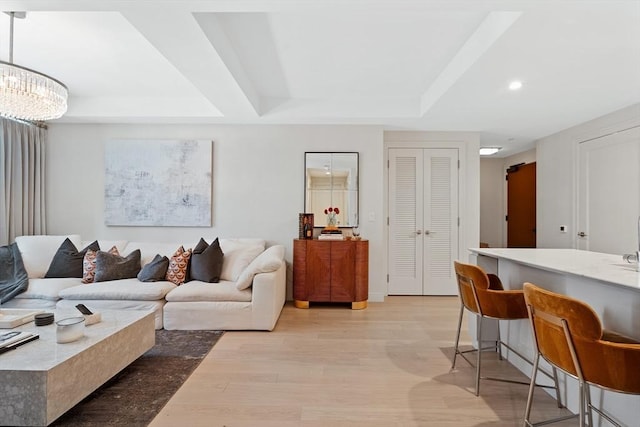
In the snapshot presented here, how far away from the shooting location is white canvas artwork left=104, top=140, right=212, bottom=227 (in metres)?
4.25

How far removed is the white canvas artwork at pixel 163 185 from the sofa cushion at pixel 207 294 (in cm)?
122

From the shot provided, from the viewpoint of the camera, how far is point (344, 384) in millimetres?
Result: 2230

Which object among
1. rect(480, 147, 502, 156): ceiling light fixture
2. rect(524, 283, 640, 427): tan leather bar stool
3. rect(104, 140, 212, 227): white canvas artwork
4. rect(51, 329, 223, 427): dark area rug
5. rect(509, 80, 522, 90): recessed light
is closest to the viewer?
rect(524, 283, 640, 427): tan leather bar stool

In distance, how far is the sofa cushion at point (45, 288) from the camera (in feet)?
10.5

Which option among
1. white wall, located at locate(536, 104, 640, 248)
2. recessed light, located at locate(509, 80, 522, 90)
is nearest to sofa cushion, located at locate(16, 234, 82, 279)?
recessed light, located at locate(509, 80, 522, 90)

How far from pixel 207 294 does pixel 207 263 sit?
1.54ft

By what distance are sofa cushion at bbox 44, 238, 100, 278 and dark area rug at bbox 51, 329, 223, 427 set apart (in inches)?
58.8

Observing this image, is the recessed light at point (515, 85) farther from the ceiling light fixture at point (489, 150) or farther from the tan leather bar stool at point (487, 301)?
the ceiling light fixture at point (489, 150)

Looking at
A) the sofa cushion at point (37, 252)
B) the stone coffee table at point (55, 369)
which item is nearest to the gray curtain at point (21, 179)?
the sofa cushion at point (37, 252)

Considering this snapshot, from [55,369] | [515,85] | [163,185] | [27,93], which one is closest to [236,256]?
[163,185]

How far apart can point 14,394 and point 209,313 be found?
64.5 inches

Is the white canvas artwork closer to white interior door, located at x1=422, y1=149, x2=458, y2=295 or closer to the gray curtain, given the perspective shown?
the gray curtain

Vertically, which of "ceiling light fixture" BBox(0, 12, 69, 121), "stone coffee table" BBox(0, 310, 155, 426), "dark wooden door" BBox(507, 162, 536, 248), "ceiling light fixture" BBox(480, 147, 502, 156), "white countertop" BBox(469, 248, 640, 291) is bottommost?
"stone coffee table" BBox(0, 310, 155, 426)

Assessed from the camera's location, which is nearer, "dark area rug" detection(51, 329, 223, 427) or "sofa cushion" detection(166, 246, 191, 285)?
"dark area rug" detection(51, 329, 223, 427)
